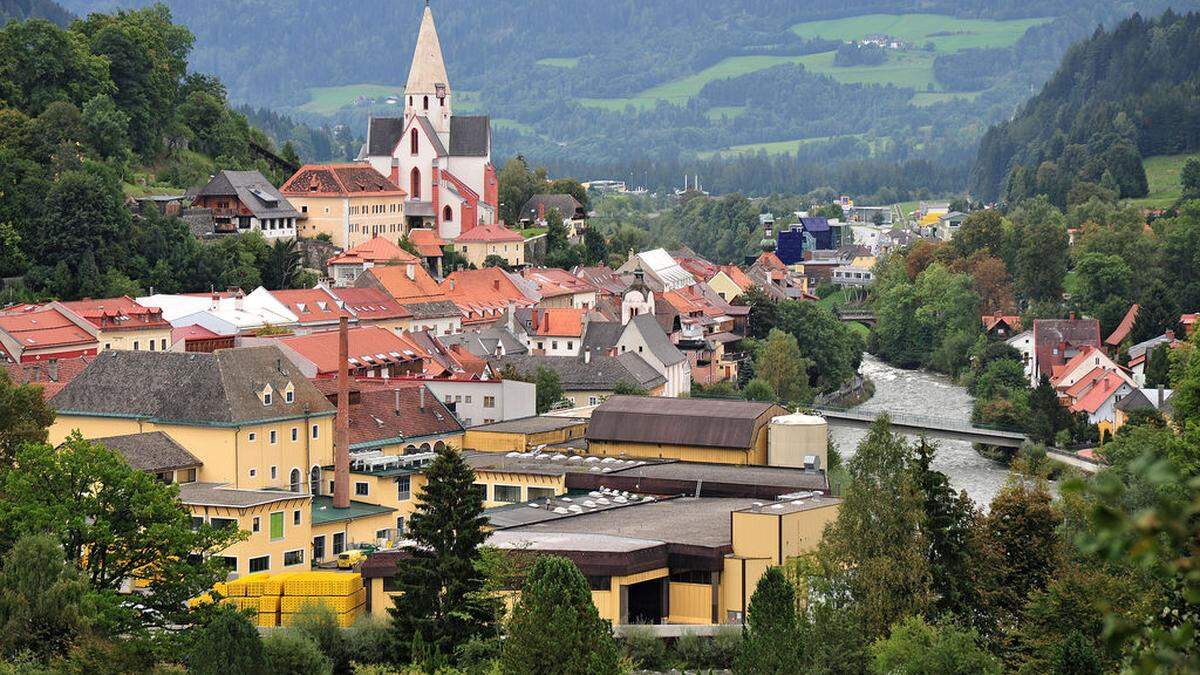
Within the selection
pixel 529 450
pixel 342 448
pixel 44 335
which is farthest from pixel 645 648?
pixel 44 335

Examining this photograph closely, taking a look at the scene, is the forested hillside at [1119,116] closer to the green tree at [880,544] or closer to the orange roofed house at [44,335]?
the orange roofed house at [44,335]

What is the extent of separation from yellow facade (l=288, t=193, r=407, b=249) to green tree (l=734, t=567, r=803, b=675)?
55.2 metres

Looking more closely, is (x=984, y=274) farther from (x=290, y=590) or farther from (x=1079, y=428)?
(x=290, y=590)

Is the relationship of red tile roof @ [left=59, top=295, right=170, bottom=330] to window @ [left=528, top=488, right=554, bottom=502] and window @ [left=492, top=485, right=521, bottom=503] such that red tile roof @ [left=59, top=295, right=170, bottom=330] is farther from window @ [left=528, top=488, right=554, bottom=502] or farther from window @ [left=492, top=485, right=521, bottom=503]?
window @ [left=528, top=488, right=554, bottom=502]

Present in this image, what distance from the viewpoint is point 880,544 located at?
33.8 meters

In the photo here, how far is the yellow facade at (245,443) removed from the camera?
4459cm

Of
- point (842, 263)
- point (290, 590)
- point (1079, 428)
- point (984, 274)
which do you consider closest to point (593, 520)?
point (290, 590)

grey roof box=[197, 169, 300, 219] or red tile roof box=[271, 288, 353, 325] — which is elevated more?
grey roof box=[197, 169, 300, 219]

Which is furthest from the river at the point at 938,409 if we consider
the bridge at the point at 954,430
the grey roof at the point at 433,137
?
the grey roof at the point at 433,137

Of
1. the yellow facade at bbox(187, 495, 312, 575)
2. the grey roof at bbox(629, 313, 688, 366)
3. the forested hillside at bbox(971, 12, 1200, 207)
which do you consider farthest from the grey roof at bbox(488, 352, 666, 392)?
the forested hillside at bbox(971, 12, 1200, 207)

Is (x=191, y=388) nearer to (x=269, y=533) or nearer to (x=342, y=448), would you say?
(x=342, y=448)

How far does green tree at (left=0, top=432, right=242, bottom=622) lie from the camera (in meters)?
33.6

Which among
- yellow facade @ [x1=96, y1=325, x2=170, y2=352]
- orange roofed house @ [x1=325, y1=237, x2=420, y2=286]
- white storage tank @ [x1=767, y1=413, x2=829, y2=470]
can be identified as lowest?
white storage tank @ [x1=767, y1=413, x2=829, y2=470]

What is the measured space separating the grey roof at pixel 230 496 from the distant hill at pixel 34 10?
404 ft
